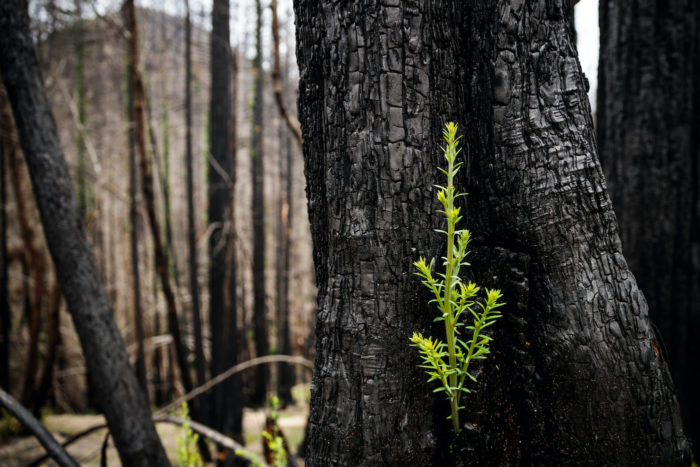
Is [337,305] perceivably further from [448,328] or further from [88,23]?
[88,23]

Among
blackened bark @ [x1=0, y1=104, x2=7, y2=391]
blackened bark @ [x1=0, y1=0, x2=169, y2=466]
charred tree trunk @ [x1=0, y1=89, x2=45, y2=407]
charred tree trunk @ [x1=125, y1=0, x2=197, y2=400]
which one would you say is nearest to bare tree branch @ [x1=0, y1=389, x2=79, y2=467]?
blackened bark @ [x1=0, y1=0, x2=169, y2=466]

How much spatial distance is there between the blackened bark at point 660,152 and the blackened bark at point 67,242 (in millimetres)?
2547

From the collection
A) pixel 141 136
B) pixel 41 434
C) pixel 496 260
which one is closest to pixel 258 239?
pixel 141 136

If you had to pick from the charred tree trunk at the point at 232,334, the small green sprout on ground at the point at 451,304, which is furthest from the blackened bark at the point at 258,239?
the small green sprout on ground at the point at 451,304

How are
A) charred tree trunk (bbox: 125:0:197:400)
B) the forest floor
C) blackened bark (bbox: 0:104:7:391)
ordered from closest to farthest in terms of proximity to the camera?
charred tree trunk (bbox: 125:0:197:400) → the forest floor → blackened bark (bbox: 0:104:7:391)

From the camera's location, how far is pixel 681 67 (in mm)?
1967

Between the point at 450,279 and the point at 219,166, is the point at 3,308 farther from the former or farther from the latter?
the point at 450,279

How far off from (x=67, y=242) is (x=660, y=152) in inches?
111

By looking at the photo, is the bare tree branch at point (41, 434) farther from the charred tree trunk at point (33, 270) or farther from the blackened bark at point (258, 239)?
the blackened bark at point (258, 239)

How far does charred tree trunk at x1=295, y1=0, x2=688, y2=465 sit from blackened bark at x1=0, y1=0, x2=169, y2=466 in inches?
65.5

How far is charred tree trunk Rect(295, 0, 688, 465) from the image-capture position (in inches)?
36.4

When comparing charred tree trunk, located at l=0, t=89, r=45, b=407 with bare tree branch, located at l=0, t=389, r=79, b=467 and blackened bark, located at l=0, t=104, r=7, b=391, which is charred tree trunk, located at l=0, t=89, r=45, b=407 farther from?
bare tree branch, located at l=0, t=389, r=79, b=467

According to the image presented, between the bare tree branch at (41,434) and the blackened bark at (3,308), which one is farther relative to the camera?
the blackened bark at (3,308)

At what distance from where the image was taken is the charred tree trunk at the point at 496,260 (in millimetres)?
925
